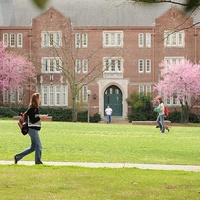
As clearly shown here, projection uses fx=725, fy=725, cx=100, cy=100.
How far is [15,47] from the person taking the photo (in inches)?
2502

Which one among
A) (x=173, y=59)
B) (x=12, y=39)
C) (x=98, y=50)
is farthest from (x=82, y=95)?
(x=173, y=59)

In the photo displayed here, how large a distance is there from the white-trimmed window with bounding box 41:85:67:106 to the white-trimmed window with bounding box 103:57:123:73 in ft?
13.6

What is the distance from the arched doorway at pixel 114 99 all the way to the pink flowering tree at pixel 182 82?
3789 mm

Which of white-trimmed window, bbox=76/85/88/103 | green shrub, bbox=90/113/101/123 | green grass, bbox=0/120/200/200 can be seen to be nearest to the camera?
green grass, bbox=0/120/200/200

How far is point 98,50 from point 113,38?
5.52 ft

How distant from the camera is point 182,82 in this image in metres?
61.2

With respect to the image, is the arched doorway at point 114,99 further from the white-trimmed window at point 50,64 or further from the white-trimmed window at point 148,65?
the white-trimmed window at point 50,64

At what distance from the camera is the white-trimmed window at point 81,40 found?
209ft

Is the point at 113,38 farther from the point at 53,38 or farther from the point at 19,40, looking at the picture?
the point at 19,40

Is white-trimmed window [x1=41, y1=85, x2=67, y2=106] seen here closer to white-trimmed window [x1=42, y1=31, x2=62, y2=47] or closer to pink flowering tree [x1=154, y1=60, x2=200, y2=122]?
white-trimmed window [x1=42, y1=31, x2=62, y2=47]

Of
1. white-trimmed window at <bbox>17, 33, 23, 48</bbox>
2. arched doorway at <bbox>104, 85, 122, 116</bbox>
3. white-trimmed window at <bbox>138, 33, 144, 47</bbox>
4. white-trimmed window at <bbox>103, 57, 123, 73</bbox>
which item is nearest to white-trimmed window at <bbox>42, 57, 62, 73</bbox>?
white-trimmed window at <bbox>17, 33, 23, 48</bbox>

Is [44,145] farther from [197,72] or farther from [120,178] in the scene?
[197,72]

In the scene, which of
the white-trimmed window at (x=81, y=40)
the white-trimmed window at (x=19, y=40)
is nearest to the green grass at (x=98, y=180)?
the white-trimmed window at (x=81, y=40)

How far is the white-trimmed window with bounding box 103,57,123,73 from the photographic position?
63.5m
